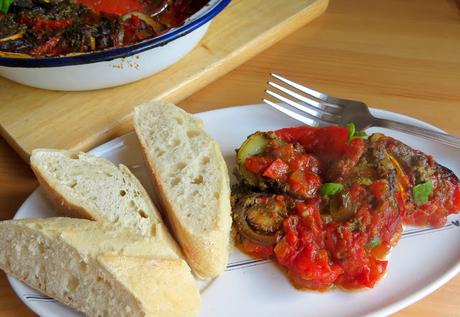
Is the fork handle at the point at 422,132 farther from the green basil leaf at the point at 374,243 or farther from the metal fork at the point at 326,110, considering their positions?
the green basil leaf at the point at 374,243

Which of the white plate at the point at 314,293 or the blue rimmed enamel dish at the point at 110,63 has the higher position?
the blue rimmed enamel dish at the point at 110,63

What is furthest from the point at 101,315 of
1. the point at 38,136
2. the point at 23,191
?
the point at 38,136

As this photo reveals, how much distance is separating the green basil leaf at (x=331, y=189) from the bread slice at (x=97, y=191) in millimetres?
427

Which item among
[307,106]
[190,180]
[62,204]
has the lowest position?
[62,204]

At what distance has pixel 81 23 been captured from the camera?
7.40ft

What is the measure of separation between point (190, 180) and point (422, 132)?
741mm

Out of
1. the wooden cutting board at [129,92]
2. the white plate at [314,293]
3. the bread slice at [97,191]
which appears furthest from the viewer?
the wooden cutting board at [129,92]

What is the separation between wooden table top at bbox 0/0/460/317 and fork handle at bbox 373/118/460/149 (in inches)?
11.1

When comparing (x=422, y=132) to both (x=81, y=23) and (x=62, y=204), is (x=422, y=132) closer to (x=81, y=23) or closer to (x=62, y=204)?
(x=62, y=204)

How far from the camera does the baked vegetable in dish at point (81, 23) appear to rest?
2068 mm

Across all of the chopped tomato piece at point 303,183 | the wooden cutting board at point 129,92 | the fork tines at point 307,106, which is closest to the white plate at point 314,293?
the chopped tomato piece at point 303,183

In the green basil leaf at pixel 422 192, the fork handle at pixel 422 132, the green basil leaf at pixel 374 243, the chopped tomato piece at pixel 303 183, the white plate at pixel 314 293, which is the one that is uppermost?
the fork handle at pixel 422 132

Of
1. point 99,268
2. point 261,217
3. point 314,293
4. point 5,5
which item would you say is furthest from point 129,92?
point 314,293

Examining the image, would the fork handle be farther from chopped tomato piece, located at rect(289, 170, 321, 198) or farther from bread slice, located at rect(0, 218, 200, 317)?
bread slice, located at rect(0, 218, 200, 317)
